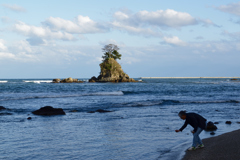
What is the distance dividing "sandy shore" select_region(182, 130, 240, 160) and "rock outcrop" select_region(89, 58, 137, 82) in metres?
106

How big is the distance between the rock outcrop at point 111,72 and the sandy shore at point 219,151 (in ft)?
347

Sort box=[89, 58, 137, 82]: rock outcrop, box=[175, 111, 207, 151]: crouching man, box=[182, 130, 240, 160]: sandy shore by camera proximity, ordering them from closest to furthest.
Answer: box=[182, 130, 240, 160]: sandy shore
box=[175, 111, 207, 151]: crouching man
box=[89, 58, 137, 82]: rock outcrop

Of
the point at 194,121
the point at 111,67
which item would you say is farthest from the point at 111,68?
the point at 194,121


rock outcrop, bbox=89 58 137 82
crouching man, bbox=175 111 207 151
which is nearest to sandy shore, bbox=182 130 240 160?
crouching man, bbox=175 111 207 151

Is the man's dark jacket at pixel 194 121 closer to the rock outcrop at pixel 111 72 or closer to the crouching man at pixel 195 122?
the crouching man at pixel 195 122

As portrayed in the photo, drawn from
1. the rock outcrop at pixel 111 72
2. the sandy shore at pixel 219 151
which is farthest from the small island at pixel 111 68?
the sandy shore at pixel 219 151

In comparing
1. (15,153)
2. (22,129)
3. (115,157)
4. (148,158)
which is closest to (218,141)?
(148,158)

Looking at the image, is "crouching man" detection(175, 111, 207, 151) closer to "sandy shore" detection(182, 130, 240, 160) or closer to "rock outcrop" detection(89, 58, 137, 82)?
"sandy shore" detection(182, 130, 240, 160)

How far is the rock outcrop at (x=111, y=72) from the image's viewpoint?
11756 centimetres

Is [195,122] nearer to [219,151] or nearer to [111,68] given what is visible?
[219,151]

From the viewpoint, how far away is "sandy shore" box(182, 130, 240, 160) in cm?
921

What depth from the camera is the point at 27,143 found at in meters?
12.6

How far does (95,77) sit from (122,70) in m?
14.5

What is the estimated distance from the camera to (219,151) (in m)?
9.94
